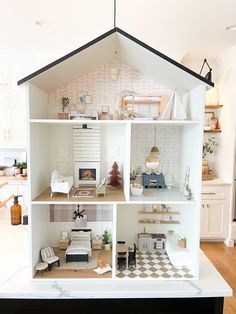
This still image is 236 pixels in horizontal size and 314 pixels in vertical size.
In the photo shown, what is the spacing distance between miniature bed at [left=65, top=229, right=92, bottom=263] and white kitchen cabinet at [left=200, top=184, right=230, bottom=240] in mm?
2473

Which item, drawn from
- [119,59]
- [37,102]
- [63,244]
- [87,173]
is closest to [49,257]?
[63,244]

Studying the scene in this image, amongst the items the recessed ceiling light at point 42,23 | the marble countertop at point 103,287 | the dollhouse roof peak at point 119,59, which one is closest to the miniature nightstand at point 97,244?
the marble countertop at point 103,287

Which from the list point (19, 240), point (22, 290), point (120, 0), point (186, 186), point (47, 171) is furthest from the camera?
point (120, 0)

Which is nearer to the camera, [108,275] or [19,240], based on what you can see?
[108,275]

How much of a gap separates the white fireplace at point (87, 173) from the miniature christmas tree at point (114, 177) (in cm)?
9

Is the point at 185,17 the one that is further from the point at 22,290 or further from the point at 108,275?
the point at 22,290

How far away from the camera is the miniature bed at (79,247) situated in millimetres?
1607

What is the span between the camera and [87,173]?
179cm

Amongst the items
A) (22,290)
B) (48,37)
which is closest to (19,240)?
(22,290)

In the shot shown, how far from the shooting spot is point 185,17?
2670 millimetres

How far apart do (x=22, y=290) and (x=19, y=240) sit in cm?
70

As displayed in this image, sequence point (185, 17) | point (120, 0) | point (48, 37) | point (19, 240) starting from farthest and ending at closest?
1. point (48, 37)
2. point (185, 17)
3. point (120, 0)
4. point (19, 240)

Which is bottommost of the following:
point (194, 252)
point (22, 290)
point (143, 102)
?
point (22, 290)

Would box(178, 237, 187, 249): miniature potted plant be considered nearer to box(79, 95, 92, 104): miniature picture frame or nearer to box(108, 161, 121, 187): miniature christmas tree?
box(108, 161, 121, 187): miniature christmas tree
